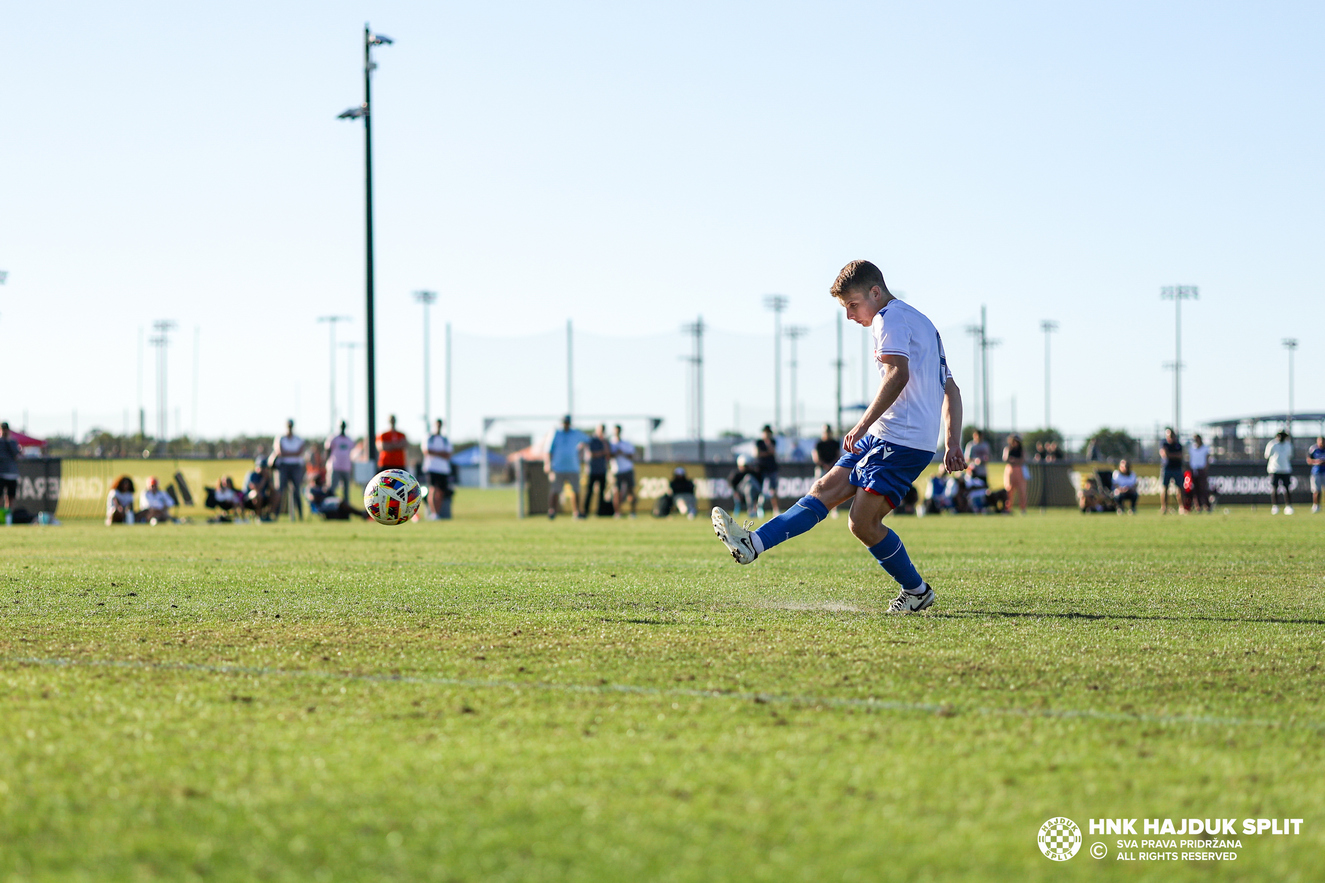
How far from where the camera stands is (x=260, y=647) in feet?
17.7

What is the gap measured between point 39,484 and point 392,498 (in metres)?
18.0

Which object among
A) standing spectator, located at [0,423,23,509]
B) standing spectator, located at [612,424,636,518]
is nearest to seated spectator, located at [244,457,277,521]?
standing spectator, located at [0,423,23,509]

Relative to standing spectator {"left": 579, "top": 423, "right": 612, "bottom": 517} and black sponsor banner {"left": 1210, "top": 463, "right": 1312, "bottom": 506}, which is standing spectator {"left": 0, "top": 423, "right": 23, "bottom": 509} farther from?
black sponsor banner {"left": 1210, "top": 463, "right": 1312, "bottom": 506}

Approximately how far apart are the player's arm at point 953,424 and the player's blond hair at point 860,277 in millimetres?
685

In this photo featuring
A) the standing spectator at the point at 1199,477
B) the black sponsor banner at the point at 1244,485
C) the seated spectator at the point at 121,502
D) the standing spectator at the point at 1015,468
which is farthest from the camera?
the black sponsor banner at the point at 1244,485

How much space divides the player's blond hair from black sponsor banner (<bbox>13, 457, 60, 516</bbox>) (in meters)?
22.4

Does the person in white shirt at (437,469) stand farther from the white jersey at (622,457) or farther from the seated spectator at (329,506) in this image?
the white jersey at (622,457)

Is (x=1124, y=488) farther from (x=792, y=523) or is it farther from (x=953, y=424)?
(x=792, y=523)

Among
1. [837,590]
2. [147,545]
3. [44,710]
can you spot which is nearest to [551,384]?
[147,545]

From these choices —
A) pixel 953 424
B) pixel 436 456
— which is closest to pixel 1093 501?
pixel 436 456

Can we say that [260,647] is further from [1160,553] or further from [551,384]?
[551,384]

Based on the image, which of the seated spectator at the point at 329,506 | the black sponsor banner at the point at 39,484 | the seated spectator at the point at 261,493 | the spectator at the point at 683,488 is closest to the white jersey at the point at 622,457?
the spectator at the point at 683,488

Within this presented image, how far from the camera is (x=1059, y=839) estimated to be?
269 centimetres

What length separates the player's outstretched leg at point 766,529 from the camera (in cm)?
676
